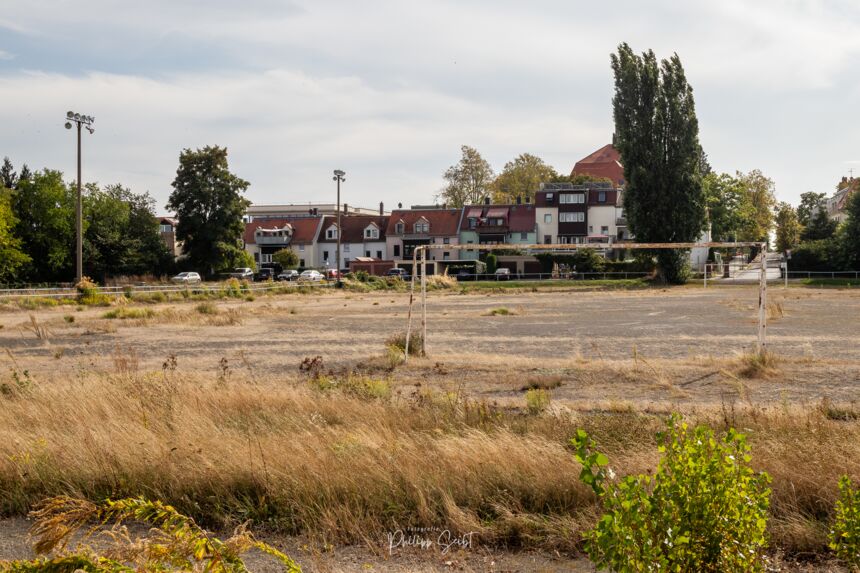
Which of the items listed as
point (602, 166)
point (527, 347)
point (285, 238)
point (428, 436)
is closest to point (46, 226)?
point (285, 238)

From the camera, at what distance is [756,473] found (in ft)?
22.3

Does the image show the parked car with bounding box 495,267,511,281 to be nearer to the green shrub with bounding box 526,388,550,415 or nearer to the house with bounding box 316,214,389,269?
the house with bounding box 316,214,389,269

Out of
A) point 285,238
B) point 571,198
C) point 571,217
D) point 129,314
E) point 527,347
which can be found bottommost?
point 129,314

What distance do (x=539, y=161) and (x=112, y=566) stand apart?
125 meters

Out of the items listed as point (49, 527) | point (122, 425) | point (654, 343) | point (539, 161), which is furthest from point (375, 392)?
point (539, 161)

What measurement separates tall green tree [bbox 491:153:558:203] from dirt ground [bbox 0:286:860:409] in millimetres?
79518

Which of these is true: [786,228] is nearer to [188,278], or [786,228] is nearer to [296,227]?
[296,227]

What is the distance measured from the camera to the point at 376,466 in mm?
7047

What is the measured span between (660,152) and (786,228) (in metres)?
53.7

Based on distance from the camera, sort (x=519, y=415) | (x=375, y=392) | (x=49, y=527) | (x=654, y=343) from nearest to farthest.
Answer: (x=49, y=527) < (x=519, y=415) < (x=375, y=392) < (x=654, y=343)

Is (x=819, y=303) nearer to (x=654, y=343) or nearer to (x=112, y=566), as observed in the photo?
(x=654, y=343)

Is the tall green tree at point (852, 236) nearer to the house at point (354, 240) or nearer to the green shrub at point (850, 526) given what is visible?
the house at point (354, 240)

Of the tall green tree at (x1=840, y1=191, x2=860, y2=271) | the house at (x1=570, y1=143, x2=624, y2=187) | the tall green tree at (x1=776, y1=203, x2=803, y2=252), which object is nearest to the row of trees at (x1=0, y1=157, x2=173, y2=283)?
the tall green tree at (x1=840, y1=191, x2=860, y2=271)

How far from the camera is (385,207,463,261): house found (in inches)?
4299
